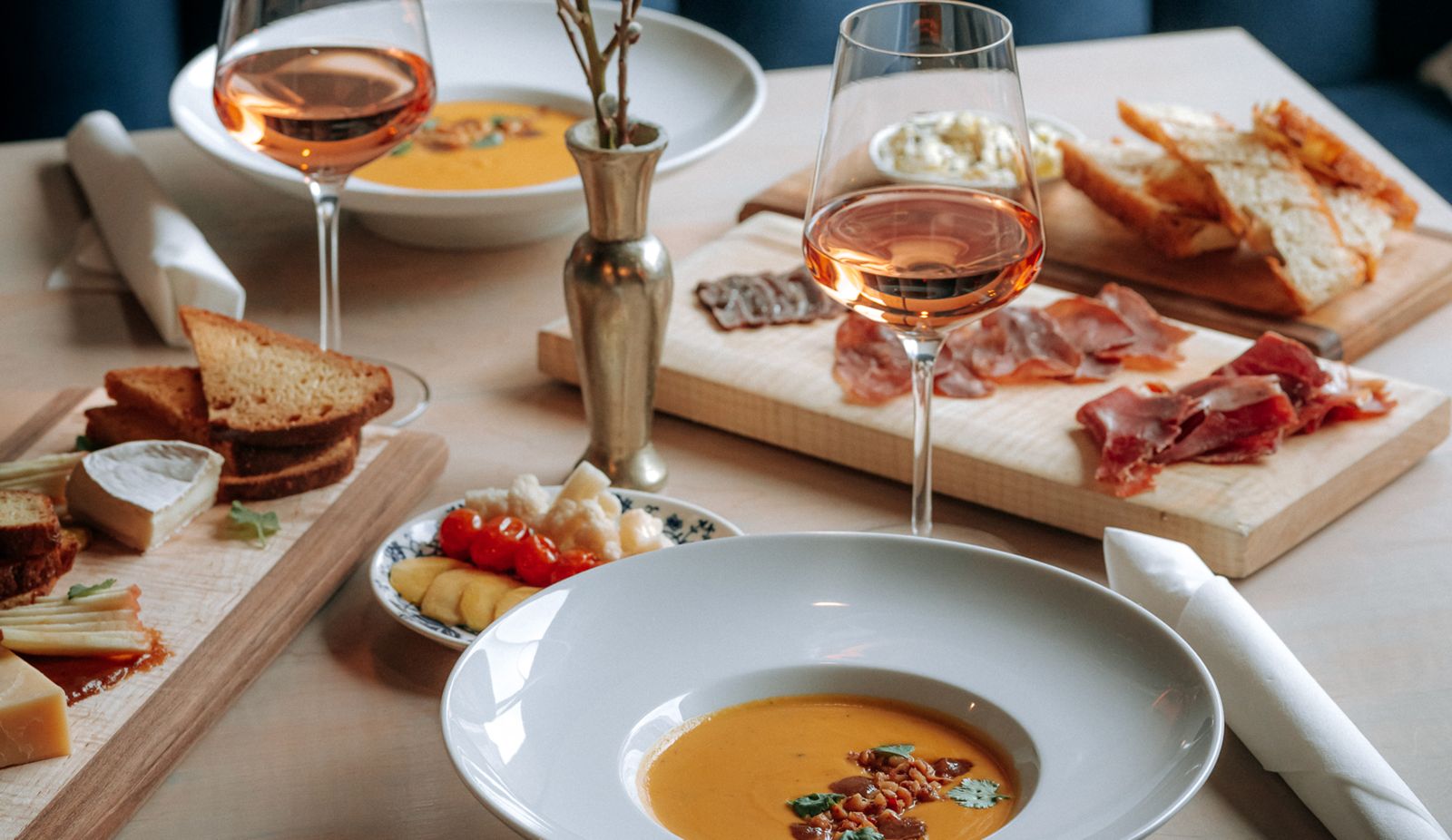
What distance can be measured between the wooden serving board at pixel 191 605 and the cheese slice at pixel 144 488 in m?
0.02

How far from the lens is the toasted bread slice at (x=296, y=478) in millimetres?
1425

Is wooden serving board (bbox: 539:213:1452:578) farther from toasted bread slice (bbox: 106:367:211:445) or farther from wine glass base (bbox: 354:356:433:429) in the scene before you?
toasted bread slice (bbox: 106:367:211:445)

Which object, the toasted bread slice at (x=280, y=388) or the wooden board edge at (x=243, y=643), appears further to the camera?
the toasted bread slice at (x=280, y=388)

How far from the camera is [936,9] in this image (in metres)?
1.19

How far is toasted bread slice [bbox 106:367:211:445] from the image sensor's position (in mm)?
A: 1468

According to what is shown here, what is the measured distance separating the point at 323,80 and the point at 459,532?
1.82 feet

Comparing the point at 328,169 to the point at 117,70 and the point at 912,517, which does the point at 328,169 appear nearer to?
the point at 912,517

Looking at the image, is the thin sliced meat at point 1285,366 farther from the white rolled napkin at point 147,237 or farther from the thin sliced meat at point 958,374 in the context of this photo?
the white rolled napkin at point 147,237

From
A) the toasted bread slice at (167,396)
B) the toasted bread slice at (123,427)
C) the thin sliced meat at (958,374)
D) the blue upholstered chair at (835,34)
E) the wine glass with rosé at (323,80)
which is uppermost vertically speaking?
the wine glass with rosé at (323,80)

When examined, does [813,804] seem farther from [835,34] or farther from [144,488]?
[835,34]

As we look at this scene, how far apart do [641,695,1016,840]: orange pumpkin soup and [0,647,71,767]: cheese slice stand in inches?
16.9

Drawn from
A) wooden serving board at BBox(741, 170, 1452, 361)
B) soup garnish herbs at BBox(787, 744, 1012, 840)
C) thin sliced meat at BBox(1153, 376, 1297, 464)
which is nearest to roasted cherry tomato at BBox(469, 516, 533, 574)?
soup garnish herbs at BBox(787, 744, 1012, 840)

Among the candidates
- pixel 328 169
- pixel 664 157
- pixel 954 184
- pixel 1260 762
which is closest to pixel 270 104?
pixel 328 169

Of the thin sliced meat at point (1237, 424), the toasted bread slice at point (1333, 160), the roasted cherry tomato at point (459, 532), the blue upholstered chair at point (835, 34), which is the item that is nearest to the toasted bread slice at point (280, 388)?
the roasted cherry tomato at point (459, 532)
